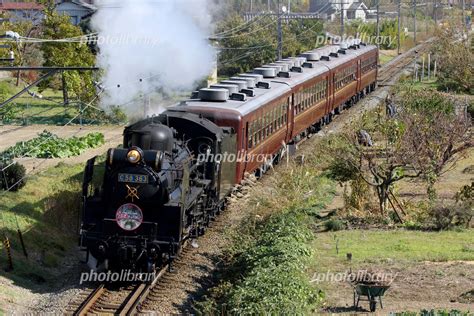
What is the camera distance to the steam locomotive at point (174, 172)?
15.6 metres

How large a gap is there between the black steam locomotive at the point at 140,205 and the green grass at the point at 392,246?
3.47m

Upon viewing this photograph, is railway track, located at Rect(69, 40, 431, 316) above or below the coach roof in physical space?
below

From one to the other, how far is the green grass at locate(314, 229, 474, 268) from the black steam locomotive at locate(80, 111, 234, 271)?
3.47 m

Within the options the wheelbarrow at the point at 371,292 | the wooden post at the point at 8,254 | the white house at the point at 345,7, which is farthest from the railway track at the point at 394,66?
the wheelbarrow at the point at 371,292

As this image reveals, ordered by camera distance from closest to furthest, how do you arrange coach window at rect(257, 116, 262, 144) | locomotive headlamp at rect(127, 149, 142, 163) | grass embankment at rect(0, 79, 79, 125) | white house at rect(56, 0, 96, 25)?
locomotive headlamp at rect(127, 149, 142, 163), coach window at rect(257, 116, 262, 144), grass embankment at rect(0, 79, 79, 125), white house at rect(56, 0, 96, 25)

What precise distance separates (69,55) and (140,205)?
2684 centimetres

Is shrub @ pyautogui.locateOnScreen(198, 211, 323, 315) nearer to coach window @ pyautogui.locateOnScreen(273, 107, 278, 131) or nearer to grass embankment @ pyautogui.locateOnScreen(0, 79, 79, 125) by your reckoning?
coach window @ pyautogui.locateOnScreen(273, 107, 278, 131)

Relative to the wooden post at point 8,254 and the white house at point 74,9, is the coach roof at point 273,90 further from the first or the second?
the white house at point 74,9

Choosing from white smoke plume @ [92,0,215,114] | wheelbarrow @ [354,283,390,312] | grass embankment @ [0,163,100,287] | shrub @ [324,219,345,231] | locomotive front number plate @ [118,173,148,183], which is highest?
white smoke plume @ [92,0,215,114]

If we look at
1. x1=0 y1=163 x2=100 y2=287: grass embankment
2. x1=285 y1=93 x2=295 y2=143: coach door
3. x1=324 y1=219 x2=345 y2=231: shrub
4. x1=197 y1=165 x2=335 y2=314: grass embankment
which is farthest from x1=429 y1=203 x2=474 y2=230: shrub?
x1=0 y1=163 x2=100 y2=287: grass embankment

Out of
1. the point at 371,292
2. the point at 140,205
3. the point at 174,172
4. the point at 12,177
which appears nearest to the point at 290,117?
the point at 12,177

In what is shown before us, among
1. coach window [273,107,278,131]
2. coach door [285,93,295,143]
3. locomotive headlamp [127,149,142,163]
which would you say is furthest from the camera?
coach door [285,93,295,143]

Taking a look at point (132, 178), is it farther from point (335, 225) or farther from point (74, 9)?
point (74, 9)

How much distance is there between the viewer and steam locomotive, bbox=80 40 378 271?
15.6m
